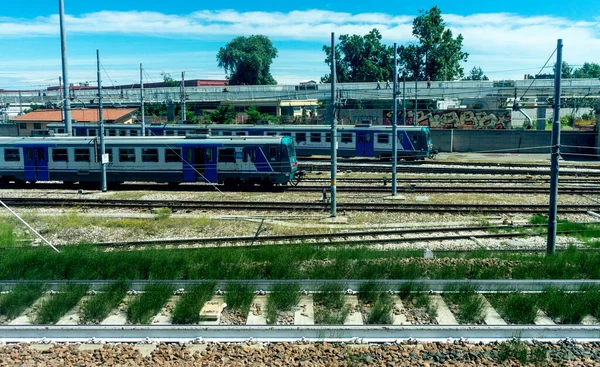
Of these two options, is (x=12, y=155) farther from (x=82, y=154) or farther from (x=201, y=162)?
(x=201, y=162)

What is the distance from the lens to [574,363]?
6980 millimetres

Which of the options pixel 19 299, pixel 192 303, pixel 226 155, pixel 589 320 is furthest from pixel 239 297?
pixel 226 155

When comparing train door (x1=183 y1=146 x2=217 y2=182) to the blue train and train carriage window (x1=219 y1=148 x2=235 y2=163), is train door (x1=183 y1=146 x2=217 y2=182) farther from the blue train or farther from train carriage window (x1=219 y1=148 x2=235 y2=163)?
the blue train

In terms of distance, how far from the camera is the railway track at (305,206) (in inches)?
775

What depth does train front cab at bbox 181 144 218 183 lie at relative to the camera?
83.2 feet

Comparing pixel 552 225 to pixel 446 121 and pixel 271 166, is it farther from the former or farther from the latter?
pixel 446 121

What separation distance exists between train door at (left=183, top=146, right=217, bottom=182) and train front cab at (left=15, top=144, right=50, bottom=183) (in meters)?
6.87

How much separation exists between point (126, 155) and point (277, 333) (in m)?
20.3

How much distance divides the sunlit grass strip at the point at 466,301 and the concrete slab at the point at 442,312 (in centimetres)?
10

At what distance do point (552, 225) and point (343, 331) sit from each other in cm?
737

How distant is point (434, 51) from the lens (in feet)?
251

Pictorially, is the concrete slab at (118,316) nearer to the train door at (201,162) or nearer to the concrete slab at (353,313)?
the concrete slab at (353,313)

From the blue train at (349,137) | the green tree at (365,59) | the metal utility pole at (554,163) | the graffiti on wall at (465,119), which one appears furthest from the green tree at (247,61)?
the metal utility pole at (554,163)

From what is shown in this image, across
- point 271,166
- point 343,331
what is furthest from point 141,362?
point 271,166
